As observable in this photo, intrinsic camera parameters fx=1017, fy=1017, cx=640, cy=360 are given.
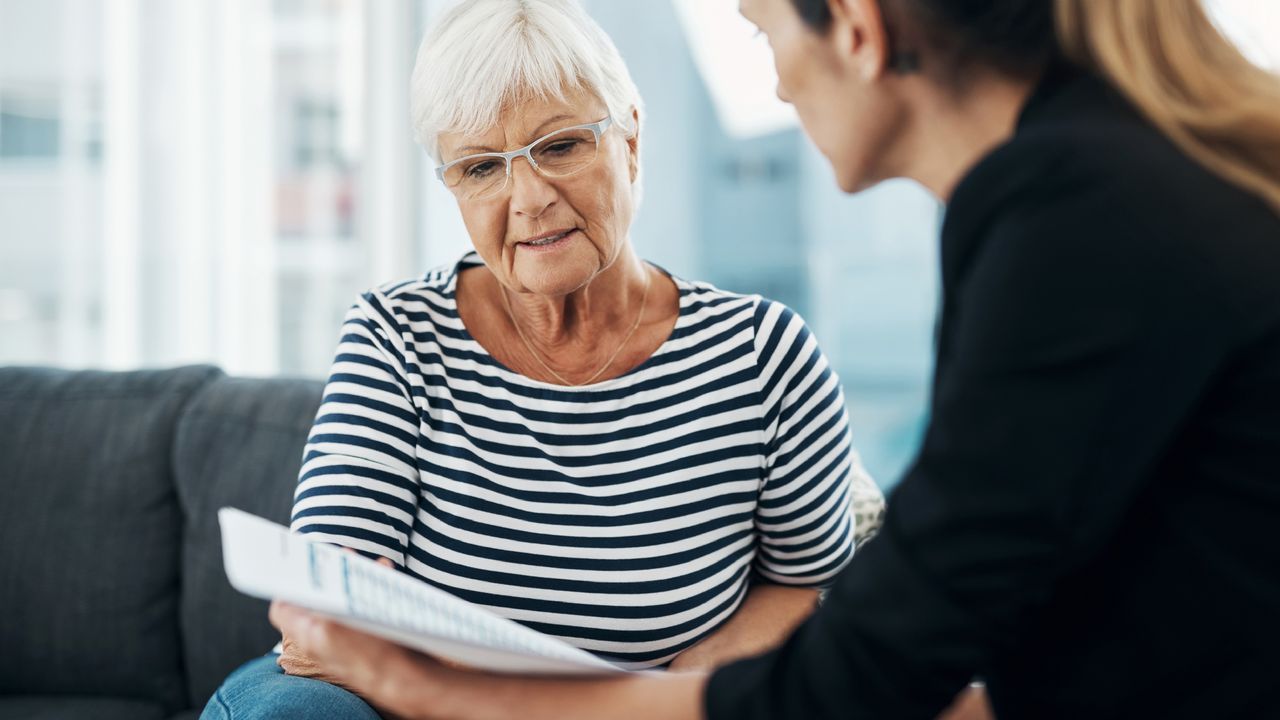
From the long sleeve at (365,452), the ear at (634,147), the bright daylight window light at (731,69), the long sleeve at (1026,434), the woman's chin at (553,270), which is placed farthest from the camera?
the bright daylight window light at (731,69)

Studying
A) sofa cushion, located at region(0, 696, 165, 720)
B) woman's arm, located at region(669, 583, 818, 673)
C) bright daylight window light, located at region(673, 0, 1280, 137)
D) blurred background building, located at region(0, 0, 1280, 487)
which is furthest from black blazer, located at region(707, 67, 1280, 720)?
bright daylight window light, located at region(673, 0, 1280, 137)

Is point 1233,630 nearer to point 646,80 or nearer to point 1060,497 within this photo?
point 1060,497

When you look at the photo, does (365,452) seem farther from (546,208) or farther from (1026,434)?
(1026,434)

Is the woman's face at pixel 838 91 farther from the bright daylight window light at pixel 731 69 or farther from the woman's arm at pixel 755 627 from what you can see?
the bright daylight window light at pixel 731 69

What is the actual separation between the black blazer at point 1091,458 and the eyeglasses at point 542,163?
71 centimetres

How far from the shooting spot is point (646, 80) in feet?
10.4

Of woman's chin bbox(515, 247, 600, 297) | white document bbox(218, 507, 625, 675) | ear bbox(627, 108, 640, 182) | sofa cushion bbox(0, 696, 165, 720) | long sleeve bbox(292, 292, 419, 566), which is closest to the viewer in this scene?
white document bbox(218, 507, 625, 675)

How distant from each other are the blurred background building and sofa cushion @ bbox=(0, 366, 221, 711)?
596 mm

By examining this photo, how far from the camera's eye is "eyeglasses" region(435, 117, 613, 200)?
1.25m

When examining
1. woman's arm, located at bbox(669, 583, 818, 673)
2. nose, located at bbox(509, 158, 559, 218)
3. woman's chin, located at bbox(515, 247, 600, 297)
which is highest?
nose, located at bbox(509, 158, 559, 218)

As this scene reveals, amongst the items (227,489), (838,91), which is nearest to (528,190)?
(838,91)

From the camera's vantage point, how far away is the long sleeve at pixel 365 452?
1163 mm

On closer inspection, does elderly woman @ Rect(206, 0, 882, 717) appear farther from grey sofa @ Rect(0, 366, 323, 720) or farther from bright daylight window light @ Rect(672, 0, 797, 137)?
bright daylight window light @ Rect(672, 0, 797, 137)

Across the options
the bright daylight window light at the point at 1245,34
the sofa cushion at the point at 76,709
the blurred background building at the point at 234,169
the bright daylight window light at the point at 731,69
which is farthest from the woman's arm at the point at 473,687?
the bright daylight window light at the point at 731,69
